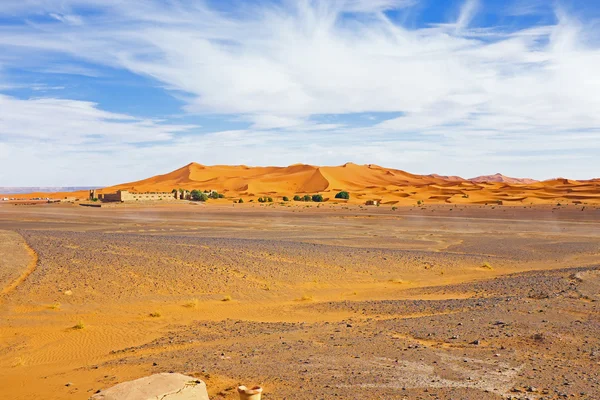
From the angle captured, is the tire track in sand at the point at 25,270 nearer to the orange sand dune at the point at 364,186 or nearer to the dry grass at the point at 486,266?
the dry grass at the point at 486,266

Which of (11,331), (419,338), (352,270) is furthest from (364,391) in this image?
(352,270)

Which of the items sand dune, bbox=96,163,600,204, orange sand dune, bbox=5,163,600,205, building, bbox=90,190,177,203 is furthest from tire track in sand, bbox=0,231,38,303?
sand dune, bbox=96,163,600,204

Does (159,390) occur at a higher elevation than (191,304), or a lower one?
higher

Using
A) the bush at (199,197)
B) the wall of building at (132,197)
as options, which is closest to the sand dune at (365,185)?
the bush at (199,197)

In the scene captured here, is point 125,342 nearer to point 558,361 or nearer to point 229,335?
point 229,335

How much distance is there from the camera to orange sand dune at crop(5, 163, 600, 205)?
76.9 meters

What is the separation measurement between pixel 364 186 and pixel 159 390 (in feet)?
380

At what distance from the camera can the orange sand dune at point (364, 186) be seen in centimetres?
7694

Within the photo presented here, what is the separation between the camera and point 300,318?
43.1 ft

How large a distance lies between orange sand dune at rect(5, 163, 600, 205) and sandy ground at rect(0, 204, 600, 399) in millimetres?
50775

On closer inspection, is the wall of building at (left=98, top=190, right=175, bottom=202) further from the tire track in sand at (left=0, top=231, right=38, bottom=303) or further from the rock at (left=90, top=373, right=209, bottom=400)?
the rock at (left=90, top=373, right=209, bottom=400)

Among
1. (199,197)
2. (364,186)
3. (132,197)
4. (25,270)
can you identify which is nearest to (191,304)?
(25,270)

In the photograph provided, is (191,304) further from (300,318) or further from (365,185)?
(365,185)

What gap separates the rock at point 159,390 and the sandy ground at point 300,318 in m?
1.34
